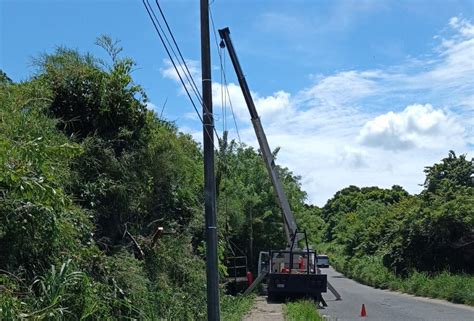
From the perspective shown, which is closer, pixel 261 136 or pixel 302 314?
pixel 302 314

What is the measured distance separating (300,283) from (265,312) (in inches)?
131

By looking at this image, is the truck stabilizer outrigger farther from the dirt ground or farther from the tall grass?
the tall grass

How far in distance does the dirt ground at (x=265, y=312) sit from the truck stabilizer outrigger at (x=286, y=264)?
67 centimetres

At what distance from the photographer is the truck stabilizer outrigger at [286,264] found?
22.0 metres

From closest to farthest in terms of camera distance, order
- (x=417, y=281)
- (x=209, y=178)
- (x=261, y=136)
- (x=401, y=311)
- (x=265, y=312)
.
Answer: (x=209, y=178), (x=265, y=312), (x=401, y=311), (x=261, y=136), (x=417, y=281)

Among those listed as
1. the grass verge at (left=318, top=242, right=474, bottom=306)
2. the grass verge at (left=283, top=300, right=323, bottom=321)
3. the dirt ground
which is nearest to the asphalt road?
the grass verge at (left=318, top=242, right=474, bottom=306)

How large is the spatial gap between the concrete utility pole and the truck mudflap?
1094 centimetres

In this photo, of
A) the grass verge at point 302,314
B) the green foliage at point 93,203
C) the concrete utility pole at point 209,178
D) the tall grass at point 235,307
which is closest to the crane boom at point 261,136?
Result: the tall grass at point 235,307

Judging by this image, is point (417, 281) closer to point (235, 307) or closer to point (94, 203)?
point (235, 307)

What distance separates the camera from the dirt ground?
17.4m

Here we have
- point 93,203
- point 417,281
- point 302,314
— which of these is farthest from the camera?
point 417,281

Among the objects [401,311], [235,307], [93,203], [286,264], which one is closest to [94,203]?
[93,203]

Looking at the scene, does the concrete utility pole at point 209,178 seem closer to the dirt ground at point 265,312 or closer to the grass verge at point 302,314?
the grass verge at point 302,314

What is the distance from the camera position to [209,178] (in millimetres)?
11617
